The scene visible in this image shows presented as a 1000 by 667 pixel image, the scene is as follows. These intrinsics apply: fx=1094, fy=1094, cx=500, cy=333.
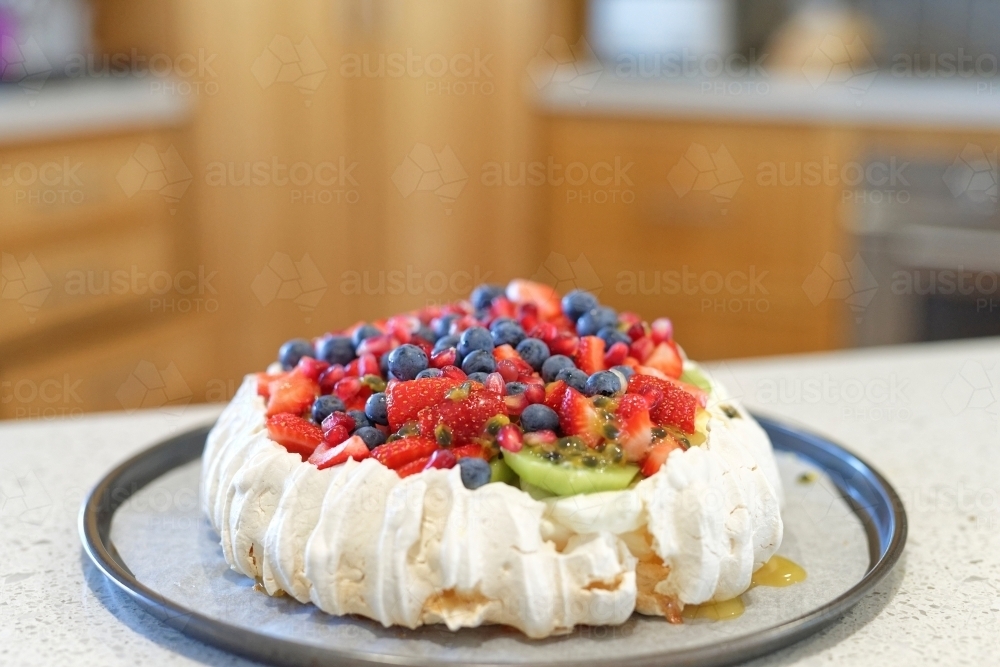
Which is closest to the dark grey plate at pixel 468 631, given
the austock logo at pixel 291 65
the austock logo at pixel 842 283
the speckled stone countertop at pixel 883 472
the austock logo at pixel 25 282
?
the speckled stone countertop at pixel 883 472

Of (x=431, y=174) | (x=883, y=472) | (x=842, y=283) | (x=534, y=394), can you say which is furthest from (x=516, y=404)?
(x=431, y=174)

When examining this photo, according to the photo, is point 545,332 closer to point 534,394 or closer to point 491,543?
point 534,394

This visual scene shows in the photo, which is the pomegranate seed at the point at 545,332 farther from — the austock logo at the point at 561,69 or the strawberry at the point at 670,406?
the austock logo at the point at 561,69

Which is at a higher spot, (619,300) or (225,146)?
(225,146)

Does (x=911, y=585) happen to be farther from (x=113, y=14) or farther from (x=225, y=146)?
(x=113, y=14)

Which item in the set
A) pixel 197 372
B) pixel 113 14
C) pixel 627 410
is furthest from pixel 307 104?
pixel 627 410

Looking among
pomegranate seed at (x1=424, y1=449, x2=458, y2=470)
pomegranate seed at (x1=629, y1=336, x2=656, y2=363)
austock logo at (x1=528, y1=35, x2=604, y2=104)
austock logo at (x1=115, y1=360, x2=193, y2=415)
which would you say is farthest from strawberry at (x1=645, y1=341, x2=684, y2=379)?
austock logo at (x1=528, y1=35, x2=604, y2=104)
